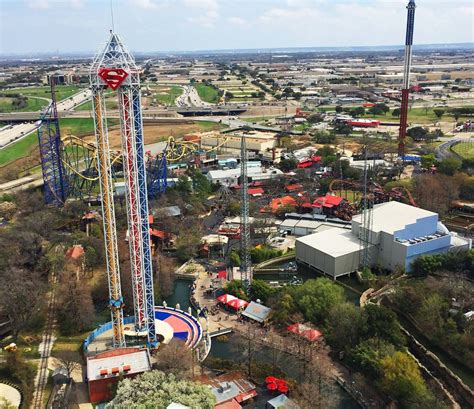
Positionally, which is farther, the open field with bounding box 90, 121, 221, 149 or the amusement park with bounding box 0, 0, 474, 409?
the open field with bounding box 90, 121, 221, 149

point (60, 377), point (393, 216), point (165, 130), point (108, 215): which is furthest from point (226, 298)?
point (165, 130)

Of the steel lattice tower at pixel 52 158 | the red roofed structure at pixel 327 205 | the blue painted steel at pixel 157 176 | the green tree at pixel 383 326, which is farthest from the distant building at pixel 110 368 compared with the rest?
the blue painted steel at pixel 157 176

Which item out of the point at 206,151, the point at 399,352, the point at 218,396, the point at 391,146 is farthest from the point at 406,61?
the point at 218,396

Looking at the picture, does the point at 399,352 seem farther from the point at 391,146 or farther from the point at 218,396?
the point at 391,146

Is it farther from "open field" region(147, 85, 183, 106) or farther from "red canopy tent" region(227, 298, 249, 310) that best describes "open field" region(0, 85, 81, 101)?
"red canopy tent" region(227, 298, 249, 310)

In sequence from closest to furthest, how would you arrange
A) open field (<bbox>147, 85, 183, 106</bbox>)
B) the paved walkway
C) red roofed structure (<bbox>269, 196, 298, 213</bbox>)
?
the paved walkway
red roofed structure (<bbox>269, 196, 298, 213</bbox>)
open field (<bbox>147, 85, 183, 106</bbox>)

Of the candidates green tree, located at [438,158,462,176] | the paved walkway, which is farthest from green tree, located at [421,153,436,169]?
the paved walkway

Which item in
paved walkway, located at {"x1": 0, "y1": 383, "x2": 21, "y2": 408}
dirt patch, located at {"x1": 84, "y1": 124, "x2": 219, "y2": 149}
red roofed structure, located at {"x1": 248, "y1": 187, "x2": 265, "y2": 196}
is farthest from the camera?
dirt patch, located at {"x1": 84, "y1": 124, "x2": 219, "y2": 149}

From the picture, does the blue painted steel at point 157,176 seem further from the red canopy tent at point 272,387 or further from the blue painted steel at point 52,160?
the red canopy tent at point 272,387
